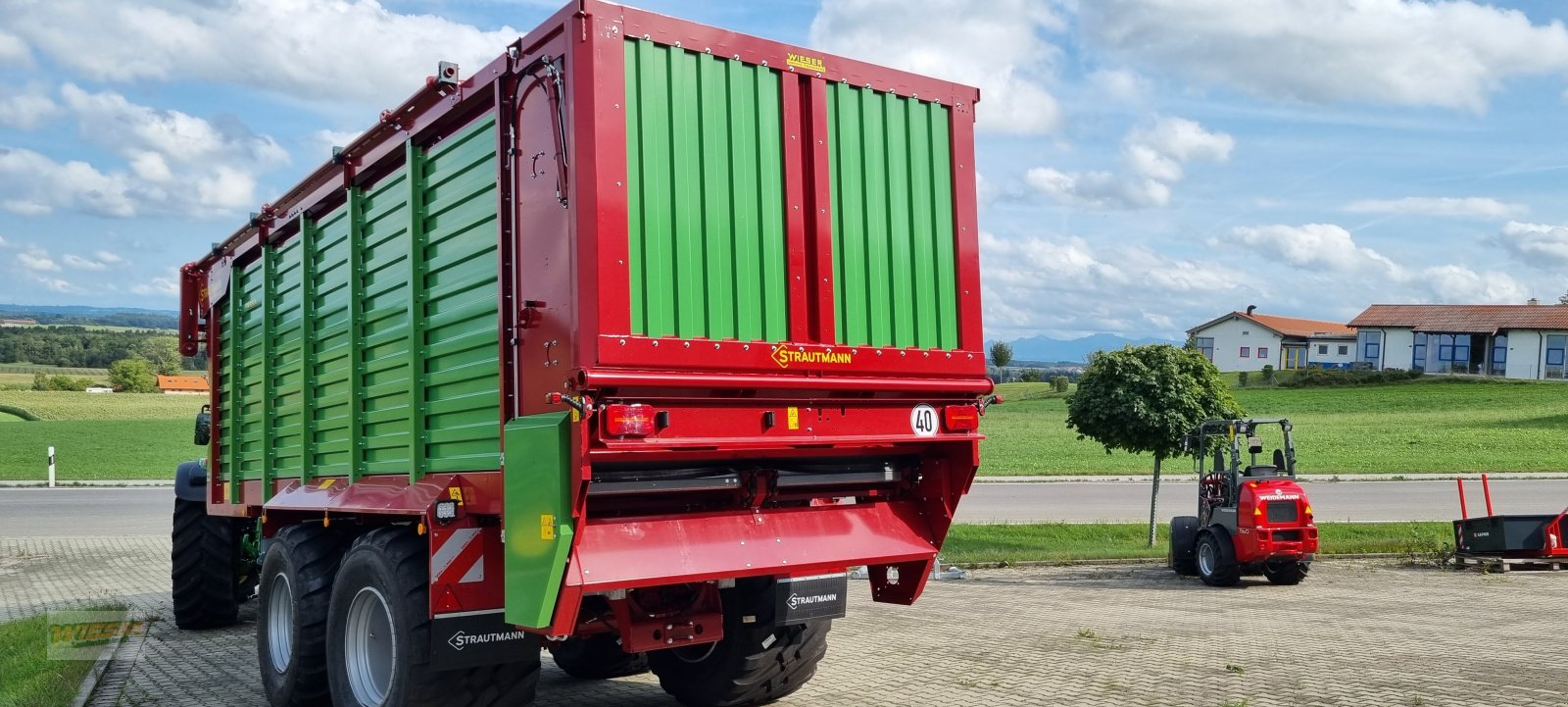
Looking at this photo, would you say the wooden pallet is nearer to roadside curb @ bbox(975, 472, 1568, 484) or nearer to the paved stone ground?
the paved stone ground

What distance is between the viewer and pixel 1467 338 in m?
67.7

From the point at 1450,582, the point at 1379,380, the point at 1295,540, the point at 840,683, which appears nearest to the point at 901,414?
the point at 840,683

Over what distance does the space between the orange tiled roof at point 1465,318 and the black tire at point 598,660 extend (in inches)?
2647

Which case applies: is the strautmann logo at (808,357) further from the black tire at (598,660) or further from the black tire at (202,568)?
the black tire at (202,568)

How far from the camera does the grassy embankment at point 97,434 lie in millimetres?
35531

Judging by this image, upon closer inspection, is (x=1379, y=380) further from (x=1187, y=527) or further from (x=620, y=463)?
(x=620, y=463)

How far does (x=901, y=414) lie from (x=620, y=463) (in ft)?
5.39

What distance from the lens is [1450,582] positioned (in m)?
14.6

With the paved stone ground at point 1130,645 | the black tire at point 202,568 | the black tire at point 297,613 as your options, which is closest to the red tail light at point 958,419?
the paved stone ground at point 1130,645

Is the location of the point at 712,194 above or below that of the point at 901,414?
above

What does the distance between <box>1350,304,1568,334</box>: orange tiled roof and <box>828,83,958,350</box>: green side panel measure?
6754 cm

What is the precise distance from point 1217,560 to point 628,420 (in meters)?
10.7

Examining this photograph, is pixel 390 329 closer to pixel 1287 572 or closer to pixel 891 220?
pixel 891 220

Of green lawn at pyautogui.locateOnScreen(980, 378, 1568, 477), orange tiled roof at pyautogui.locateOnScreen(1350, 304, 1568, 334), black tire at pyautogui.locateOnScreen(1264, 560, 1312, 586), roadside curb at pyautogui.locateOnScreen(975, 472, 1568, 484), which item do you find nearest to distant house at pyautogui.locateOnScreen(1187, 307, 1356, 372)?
orange tiled roof at pyautogui.locateOnScreen(1350, 304, 1568, 334)
